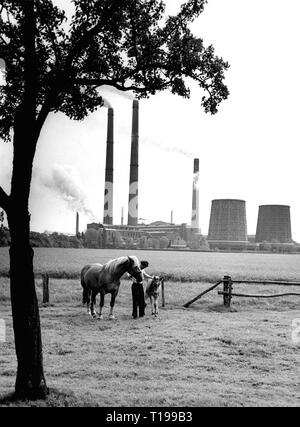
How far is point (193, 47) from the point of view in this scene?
8742mm

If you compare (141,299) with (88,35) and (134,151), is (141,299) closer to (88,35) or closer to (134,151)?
(88,35)

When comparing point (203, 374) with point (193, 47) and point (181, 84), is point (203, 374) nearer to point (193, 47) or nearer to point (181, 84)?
point (181, 84)

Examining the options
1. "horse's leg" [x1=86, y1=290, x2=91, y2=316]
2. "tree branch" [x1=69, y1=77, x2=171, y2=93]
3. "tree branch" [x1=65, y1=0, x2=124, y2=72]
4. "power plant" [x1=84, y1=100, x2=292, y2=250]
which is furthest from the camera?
"power plant" [x1=84, y1=100, x2=292, y2=250]

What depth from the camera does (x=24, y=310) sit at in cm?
→ 766

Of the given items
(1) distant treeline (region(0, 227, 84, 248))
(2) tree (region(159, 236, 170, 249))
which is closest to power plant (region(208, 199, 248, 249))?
(2) tree (region(159, 236, 170, 249))

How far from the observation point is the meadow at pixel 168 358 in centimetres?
820

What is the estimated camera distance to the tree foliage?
27.4 ft

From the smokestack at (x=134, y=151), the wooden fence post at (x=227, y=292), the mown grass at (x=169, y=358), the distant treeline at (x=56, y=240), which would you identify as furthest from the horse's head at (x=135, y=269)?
the smokestack at (x=134, y=151)

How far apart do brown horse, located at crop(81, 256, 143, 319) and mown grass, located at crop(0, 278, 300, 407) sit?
772mm

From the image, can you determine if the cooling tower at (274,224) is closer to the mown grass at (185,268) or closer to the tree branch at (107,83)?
the mown grass at (185,268)

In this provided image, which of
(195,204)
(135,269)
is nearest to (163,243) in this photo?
(195,204)

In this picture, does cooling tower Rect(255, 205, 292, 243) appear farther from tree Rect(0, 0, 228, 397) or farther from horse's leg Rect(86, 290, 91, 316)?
tree Rect(0, 0, 228, 397)
